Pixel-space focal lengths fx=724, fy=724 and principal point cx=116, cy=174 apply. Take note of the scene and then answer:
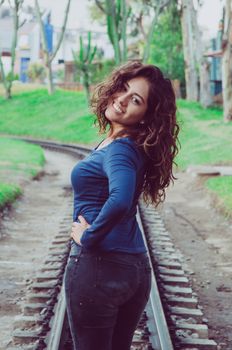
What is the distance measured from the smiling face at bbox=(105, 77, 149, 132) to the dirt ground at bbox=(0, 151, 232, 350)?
231cm

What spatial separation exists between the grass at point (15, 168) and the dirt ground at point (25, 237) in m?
0.20

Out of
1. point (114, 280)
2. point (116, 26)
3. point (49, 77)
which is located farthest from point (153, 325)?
point (49, 77)

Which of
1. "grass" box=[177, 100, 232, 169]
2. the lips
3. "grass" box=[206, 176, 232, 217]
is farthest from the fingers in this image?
"grass" box=[177, 100, 232, 169]

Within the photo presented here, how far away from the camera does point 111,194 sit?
8.27 ft

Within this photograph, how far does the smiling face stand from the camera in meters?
2.74

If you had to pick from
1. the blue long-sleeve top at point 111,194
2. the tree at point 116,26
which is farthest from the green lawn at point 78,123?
the blue long-sleeve top at point 111,194

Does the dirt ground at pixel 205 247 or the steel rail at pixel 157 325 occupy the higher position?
the steel rail at pixel 157 325

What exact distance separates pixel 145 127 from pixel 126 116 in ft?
0.28

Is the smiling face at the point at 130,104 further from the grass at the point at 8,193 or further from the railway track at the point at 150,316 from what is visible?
the grass at the point at 8,193

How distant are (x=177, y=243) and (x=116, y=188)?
633 cm

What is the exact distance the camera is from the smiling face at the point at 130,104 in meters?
2.74

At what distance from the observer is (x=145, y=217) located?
384 inches

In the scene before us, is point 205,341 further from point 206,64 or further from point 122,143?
point 206,64

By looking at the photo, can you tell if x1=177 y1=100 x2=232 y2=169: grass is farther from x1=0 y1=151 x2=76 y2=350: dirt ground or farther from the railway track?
the railway track
